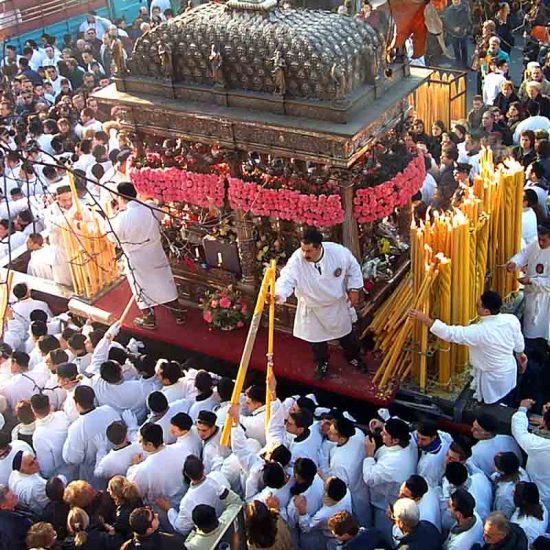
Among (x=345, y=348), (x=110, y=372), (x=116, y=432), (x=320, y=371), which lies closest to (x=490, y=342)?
(x=345, y=348)

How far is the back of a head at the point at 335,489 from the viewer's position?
234 inches

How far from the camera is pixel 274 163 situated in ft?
26.8

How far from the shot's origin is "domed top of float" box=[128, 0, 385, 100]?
301 inches

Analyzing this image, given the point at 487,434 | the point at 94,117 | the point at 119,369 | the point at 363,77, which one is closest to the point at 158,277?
the point at 119,369

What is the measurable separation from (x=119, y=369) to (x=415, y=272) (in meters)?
2.77

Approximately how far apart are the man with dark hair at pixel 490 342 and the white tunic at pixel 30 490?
333 centimetres

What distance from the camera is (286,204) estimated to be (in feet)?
26.2

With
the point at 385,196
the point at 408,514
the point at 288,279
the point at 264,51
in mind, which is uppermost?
the point at 264,51

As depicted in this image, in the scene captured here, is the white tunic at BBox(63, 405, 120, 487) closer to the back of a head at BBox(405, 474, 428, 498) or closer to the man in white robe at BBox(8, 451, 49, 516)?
the man in white robe at BBox(8, 451, 49, 516)

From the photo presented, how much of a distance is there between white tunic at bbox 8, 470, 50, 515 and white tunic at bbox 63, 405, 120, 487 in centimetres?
45

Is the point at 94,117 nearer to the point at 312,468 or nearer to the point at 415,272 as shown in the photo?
the point at 415,272

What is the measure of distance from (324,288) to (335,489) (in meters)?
2.10

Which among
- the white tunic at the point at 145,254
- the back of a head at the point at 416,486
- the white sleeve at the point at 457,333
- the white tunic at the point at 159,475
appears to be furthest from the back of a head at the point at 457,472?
the white tunic at the point at 145,254

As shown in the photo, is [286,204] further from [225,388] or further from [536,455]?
[536,455]
